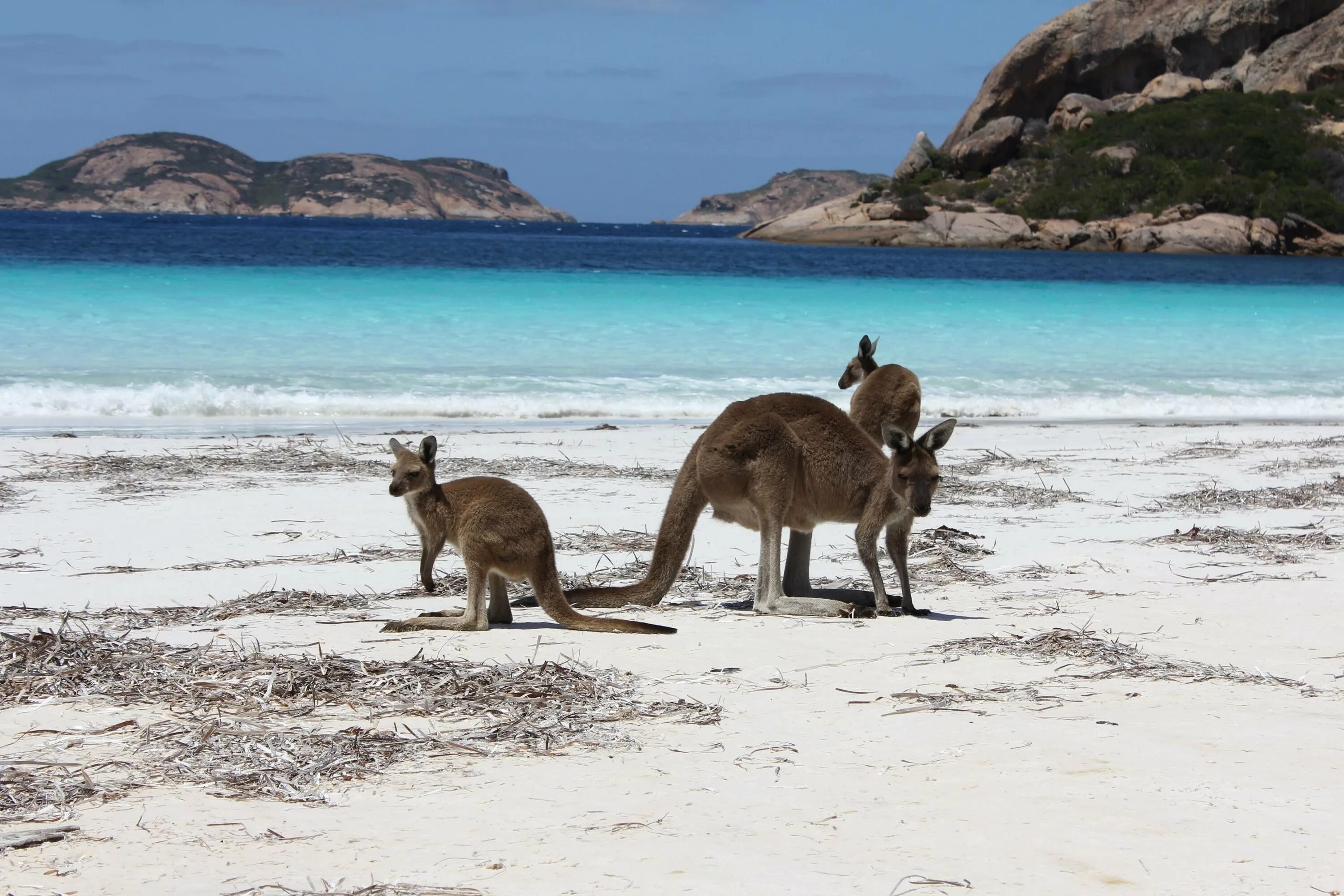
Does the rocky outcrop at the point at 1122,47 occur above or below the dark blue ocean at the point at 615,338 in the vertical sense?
above

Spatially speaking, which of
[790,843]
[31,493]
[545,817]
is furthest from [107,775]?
[31,493]

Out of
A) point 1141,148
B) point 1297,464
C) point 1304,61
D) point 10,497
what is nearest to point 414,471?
point 10,497

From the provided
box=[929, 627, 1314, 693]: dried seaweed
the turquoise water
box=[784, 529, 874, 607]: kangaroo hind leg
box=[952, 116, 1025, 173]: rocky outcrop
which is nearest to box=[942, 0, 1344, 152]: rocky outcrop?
box=[952, 116, 1025, 173]: rocky outcrop

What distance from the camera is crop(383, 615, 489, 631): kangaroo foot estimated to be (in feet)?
14.7

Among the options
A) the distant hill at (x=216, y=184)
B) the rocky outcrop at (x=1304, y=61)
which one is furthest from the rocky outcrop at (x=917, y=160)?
the distant hill at (x=216, y=184)

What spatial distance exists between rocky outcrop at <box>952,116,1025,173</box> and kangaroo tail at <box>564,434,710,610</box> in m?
63.2

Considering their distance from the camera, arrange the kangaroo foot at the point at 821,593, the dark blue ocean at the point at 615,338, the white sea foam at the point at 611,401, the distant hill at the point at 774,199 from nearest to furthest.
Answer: the kangaroo foot at the point at 821,593 → the white sea foam at the point at 611,401 → the dark blue ocean at the point at 615,338 → the distant hill at the point at 774,199

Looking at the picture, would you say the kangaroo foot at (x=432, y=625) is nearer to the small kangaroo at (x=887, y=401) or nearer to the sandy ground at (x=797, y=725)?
the sandy ground at (x=797, y=725)

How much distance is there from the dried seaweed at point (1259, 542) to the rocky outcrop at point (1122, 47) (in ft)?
231

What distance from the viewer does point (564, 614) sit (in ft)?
15.0

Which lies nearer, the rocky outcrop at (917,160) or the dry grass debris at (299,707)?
the dry grass debris at (299,707)

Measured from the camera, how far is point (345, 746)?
10.5 ft

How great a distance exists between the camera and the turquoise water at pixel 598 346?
42.3ft

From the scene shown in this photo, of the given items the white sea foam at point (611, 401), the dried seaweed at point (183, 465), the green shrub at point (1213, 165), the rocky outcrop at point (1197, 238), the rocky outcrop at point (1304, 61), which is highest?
the rocky outcrop at point (1304, 61)
